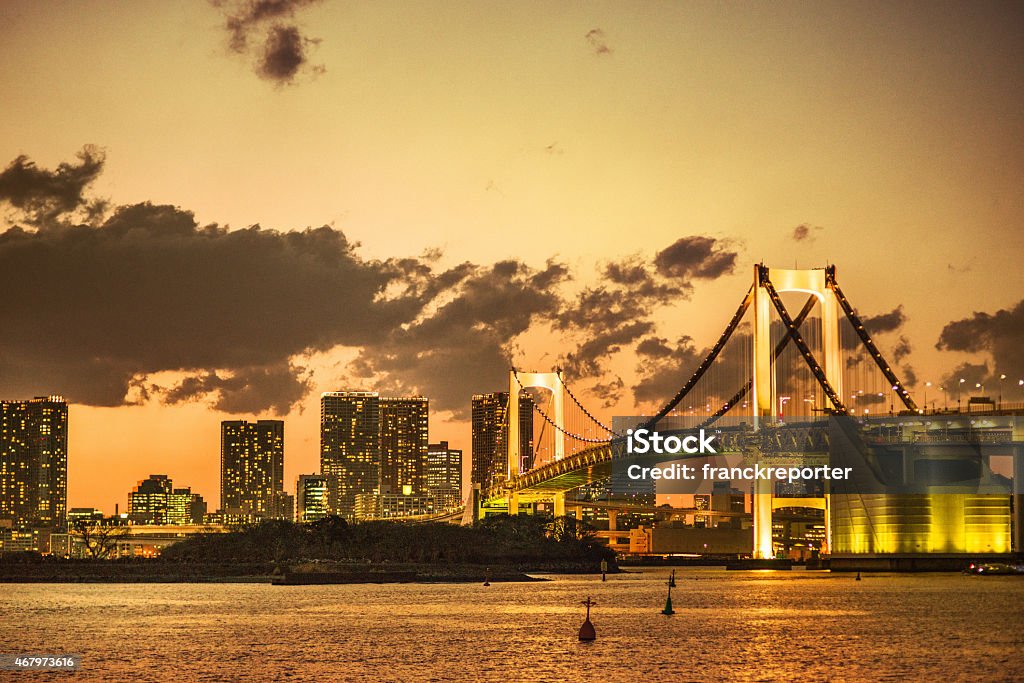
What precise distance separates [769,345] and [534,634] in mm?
42866

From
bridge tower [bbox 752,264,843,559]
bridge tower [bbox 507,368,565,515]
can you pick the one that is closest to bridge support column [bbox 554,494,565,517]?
bridge tower [bbox 507,368,565,515]

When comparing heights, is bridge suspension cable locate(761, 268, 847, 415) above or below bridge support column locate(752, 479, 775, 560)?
above

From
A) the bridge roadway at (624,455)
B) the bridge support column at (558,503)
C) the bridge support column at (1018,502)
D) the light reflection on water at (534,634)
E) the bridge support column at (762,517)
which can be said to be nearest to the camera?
the light reflection on water at (534,634)

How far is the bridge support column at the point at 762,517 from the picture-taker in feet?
260

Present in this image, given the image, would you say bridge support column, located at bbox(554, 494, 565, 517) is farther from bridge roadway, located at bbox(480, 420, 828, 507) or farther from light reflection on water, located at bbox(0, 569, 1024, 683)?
light reflection on water, located at bbox(0, 569, 1024, 683)

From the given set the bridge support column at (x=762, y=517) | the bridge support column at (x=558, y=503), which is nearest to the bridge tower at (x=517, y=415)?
the bridge support column at (x=558, y=503)

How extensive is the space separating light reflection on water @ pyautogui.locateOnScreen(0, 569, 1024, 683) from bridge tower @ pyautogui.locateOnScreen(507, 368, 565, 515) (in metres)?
47.3

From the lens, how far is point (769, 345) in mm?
83250

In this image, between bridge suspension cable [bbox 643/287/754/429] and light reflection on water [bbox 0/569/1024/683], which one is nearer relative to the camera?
light reflection on water [bbox 0/569/1024/683]

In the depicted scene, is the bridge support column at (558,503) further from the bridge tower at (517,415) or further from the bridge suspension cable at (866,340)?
the bridge suspension cable at (866,340)

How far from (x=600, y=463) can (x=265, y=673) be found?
62.8 meters

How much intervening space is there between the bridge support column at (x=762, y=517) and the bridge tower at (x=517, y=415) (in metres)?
33.1

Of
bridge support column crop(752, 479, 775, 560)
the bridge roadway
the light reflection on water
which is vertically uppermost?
the bridge roadway

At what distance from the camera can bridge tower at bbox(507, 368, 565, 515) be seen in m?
119
